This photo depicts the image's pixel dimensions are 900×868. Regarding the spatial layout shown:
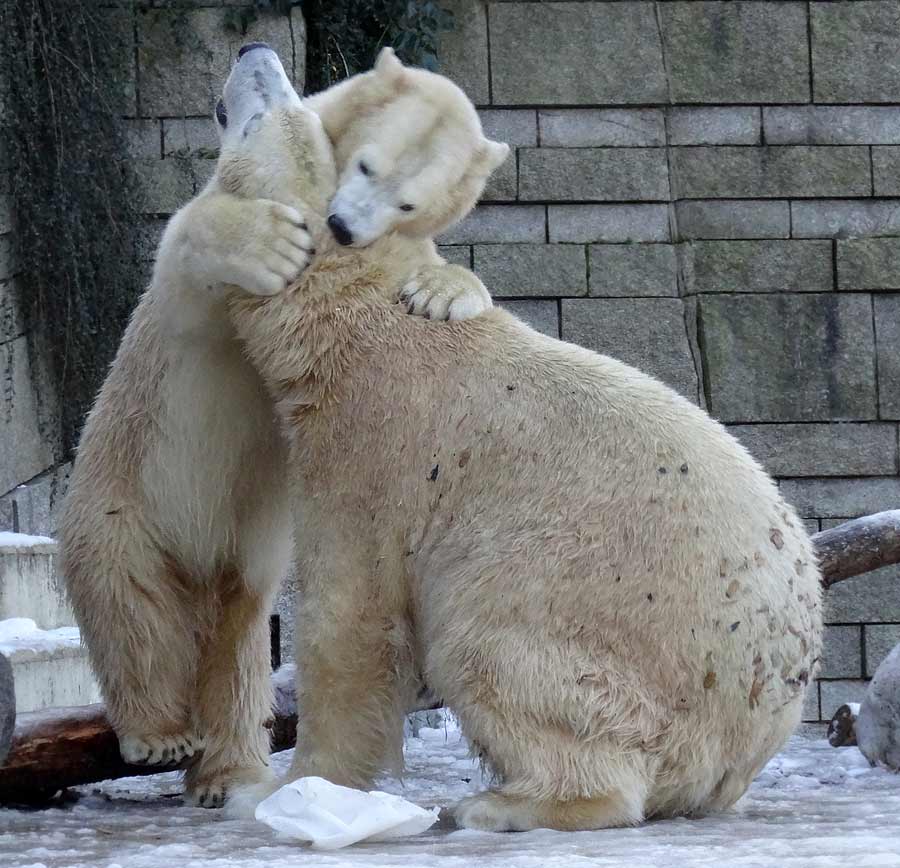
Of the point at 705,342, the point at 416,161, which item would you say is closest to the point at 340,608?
the point at 416,161

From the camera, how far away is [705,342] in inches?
255

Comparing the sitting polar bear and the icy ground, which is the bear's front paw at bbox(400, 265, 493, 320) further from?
the icy ground

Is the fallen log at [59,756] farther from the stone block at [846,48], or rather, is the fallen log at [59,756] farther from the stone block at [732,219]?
the stone block at [846,48]

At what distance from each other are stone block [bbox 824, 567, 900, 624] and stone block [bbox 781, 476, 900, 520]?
1.0 inches

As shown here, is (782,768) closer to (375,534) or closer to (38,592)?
(375,534)

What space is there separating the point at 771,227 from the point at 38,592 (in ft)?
11.6

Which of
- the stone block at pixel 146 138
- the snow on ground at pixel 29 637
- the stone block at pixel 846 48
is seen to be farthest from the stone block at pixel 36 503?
the stone block at pixel 846 48

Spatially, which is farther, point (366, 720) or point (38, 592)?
point (38, 592)

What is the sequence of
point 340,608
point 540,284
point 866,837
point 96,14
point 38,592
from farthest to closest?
point 540,284 < point 96,14 < point 38,592 < point 340,608 < point 866,837

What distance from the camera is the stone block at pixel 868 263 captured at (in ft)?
21.5

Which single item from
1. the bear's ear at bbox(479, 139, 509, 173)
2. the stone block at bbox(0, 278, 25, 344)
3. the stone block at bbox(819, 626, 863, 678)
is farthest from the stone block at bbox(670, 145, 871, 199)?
the bear's ear at bbox(479, 139, 509, 173)

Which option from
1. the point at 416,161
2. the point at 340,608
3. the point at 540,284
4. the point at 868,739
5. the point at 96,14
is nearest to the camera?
the point at 340,608

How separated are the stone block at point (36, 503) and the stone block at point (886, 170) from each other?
3527 mm

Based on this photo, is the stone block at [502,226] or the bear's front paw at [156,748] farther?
the stone block at [502,226]
